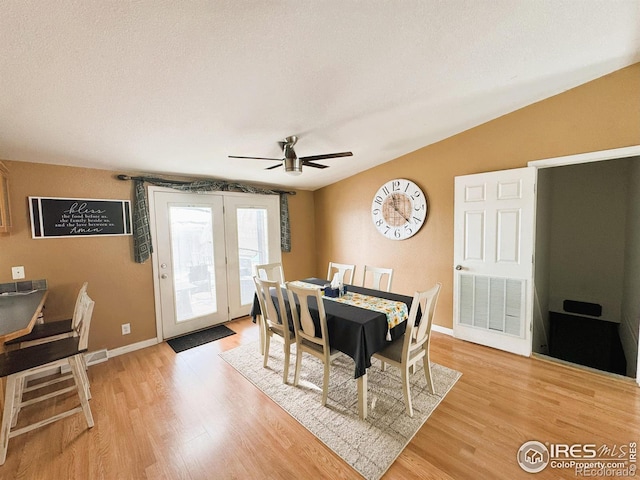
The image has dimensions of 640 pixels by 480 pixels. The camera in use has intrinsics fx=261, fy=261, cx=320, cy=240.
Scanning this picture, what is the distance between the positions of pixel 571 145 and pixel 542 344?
9.05ft

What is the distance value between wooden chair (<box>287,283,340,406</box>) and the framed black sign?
2.29 meters

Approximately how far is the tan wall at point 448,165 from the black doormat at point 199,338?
2124 mm

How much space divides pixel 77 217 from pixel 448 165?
4.23 meters

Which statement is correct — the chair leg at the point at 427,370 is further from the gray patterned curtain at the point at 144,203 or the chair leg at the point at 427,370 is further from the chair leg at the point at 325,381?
the gray patterned curtain at the point at 144,203

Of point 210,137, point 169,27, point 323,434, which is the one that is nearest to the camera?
point 169,27

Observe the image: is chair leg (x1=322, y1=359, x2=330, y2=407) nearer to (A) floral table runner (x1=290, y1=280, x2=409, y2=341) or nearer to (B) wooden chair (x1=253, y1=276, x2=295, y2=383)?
(B) wooden chair (x1=253, y1=276, x2=295, y2=383)

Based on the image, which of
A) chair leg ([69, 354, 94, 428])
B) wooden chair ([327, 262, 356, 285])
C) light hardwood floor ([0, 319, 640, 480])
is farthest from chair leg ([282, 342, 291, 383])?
chair leg ([69, 354, 94, 428])

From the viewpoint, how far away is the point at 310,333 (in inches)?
84.9

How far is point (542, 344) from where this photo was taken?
3.67 metres

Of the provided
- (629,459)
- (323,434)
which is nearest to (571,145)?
(629,459)

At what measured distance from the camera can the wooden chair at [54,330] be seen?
7.11 feet

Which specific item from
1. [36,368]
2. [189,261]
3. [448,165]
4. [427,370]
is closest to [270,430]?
[427,370]

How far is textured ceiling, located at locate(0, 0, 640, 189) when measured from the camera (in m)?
1.25

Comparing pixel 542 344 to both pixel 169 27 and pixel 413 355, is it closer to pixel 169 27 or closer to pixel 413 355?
pixel 413 355
